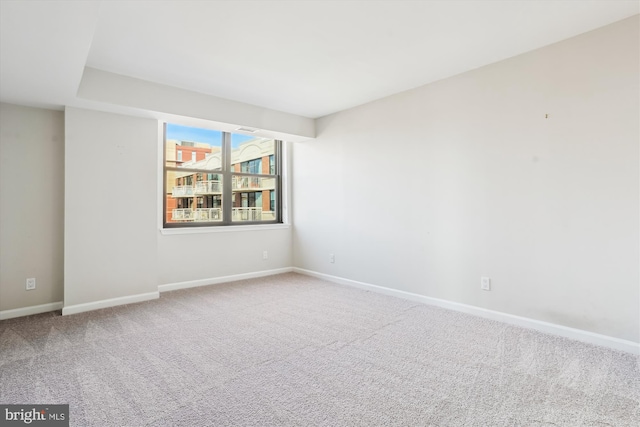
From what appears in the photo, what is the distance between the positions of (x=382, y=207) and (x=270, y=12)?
2.57 metres

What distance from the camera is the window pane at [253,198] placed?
16.9 ft

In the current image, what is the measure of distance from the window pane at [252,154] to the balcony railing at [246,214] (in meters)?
0.62

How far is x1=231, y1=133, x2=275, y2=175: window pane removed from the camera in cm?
512

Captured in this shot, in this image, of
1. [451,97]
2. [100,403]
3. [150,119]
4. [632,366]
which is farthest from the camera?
[150,119]

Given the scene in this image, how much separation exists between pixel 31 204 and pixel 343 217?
3.62 meters

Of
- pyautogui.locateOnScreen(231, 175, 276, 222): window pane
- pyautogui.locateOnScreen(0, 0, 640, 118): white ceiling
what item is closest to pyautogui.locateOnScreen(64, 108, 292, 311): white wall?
pyautogui.locateOnScreen(0, 0, 640, 118): white ceiling

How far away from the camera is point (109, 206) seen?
364cm

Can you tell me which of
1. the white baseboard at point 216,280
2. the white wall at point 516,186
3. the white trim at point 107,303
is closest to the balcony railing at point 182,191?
the white baseboard at point 216,280

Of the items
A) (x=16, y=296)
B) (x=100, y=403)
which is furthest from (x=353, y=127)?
(x=16, y=296)

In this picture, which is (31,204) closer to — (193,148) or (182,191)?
(182,191)

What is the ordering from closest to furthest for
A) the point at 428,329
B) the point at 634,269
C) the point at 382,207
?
1. the point at 634,269
2. the point at 428,329
3. the point at 382,207

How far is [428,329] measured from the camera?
293 centimetres

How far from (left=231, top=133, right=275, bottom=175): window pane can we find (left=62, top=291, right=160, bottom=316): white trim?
216 cm

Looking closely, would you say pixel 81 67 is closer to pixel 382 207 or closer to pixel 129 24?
pixel 129 24
